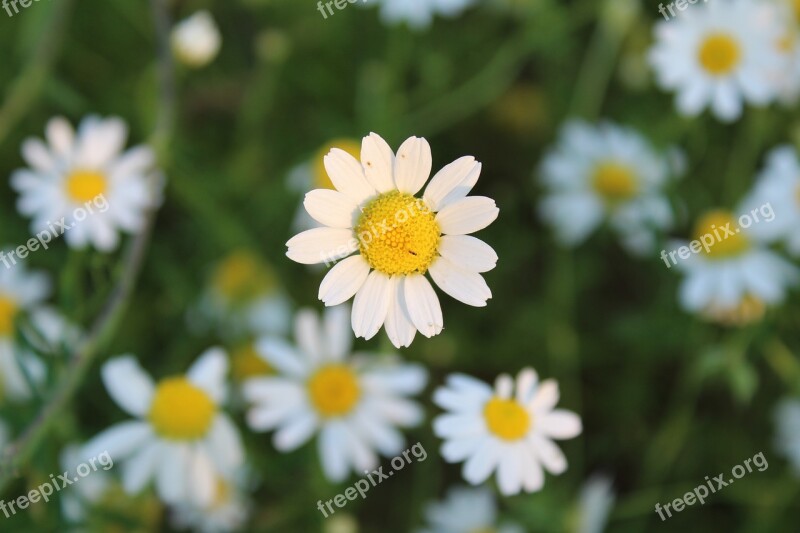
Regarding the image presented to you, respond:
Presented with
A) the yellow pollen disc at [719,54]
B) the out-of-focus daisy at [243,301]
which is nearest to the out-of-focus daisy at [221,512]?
the out-of-focus daisy at [243,301]

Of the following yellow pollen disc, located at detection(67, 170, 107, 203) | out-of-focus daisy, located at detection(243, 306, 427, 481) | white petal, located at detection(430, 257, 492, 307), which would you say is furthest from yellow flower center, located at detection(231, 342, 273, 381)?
white petal, located at detection(430, 257, 492, 307)

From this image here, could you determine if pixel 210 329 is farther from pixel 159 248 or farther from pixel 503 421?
pixel 503 421

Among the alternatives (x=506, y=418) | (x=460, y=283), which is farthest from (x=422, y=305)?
(x=506, y=418)

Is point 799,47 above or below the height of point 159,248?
below

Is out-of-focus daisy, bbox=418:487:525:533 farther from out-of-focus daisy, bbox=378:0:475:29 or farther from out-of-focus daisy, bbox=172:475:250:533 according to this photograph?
out-of-focus daisy, bbox=378:0:475:29

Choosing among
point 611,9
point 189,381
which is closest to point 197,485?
point 189,381

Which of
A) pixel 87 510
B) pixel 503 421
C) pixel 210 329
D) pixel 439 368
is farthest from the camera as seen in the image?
pixel 439 368
